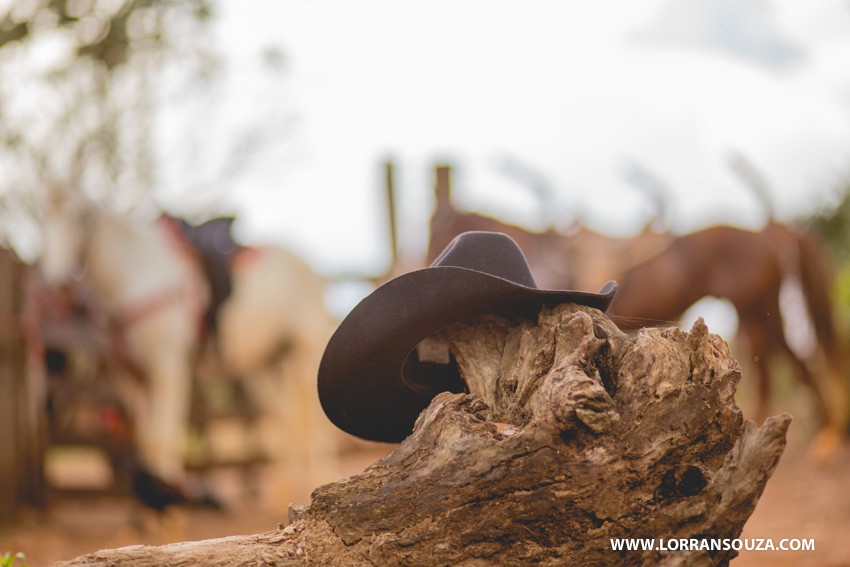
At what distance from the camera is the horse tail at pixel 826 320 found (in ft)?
20.4

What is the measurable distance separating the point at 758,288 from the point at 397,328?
540 cm

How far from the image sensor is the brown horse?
244 inches

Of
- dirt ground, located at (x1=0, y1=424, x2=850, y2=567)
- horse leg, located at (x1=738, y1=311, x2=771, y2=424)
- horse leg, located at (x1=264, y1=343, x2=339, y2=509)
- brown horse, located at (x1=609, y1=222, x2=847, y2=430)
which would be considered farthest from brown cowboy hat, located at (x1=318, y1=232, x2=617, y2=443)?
horse leg, located at (x1=264, y1=343, x2=339, y2=509)

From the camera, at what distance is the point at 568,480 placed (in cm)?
130

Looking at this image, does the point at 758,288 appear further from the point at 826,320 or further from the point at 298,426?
the point at 298,426

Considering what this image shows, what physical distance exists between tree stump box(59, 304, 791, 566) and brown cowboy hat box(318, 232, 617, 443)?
0.64 ft

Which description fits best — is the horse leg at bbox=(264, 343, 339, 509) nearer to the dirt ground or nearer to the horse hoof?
the dirt ground

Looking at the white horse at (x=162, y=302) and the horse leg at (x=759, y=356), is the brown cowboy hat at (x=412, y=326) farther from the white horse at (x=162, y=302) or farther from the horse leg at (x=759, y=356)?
the horse leg at (x=759, y=356)

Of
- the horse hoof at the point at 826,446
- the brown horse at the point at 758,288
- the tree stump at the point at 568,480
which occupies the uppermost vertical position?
the tree stump at the point at 568,480

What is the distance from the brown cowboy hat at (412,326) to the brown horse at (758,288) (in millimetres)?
4595

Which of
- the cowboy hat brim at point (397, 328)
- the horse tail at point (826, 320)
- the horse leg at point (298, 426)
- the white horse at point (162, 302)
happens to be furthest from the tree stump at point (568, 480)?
the horse tail at point (826, 320)

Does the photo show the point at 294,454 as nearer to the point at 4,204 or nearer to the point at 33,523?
the point at 33,523

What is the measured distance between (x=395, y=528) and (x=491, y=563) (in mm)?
175

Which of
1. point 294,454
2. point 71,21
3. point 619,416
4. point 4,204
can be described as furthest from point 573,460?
point 4,204
